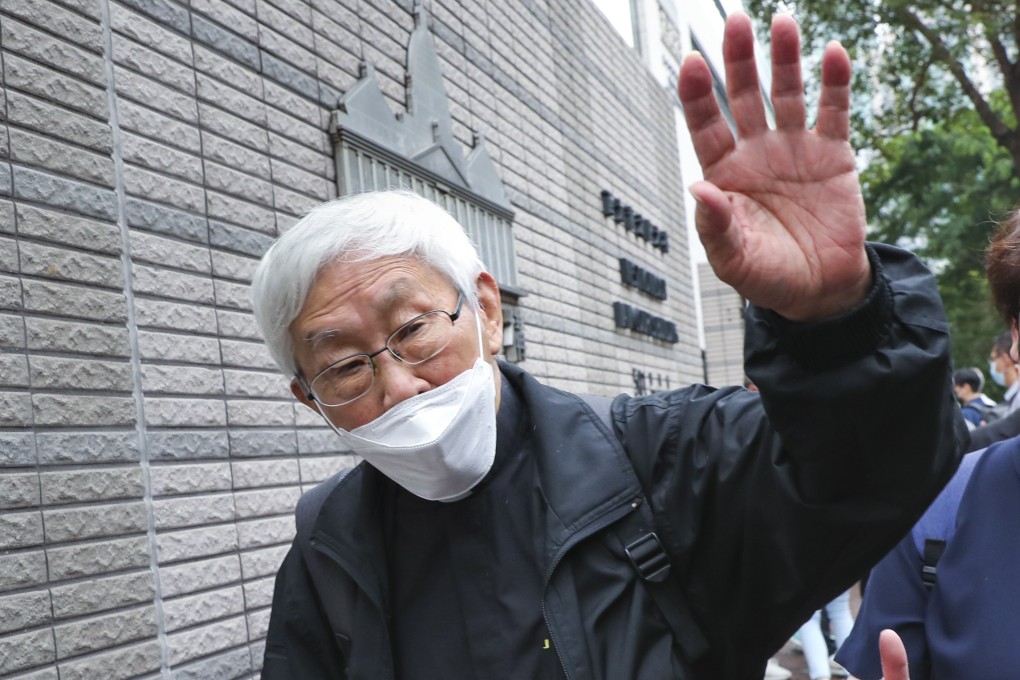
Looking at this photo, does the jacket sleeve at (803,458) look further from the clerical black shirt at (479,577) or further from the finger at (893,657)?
the clerical black shirt at (479,577)

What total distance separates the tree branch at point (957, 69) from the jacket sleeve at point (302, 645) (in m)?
12.9

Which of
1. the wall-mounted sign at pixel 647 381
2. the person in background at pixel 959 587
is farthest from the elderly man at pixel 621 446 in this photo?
the wall-mounted sign at pixel 647 381

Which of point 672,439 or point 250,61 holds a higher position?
point 250,61

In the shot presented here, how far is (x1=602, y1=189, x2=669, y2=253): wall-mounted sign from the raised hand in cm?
733

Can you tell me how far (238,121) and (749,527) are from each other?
2927 millimetres

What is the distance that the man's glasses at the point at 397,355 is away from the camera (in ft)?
6.35

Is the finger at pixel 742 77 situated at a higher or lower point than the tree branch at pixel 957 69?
lower

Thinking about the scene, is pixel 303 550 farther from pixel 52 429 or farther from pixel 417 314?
pixel 52 429

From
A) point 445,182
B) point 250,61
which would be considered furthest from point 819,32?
point 250,61

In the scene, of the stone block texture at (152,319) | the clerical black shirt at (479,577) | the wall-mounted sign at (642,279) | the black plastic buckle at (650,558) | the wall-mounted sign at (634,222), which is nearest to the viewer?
the black plastic buckle at (650,558)

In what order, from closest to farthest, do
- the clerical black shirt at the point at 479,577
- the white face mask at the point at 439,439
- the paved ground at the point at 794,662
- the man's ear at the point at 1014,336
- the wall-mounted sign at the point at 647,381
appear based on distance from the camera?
the clerical black shirt at the point at 479,577, the white face mask at the point at 439,439, the man's ear at the point at 1014,336, the paved ground at the point at 794,662, the wall-mounted sign at the point at 647,381

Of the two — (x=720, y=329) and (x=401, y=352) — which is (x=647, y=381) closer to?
(x=401, y=352)

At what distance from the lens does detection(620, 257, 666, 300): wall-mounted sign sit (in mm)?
9031

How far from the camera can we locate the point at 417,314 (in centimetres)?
194
